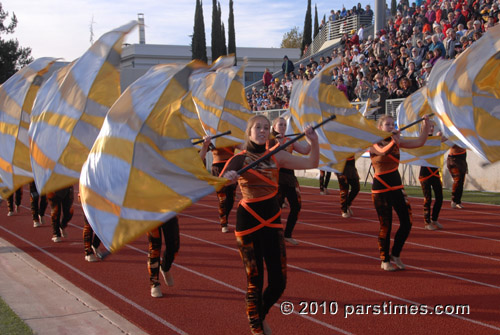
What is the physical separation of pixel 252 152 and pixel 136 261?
3.75 m

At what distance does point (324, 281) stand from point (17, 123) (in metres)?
5.20

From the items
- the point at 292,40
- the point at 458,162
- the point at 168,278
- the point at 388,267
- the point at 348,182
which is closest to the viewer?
the point at 168,278

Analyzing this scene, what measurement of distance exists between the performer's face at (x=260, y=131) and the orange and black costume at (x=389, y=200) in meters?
2.57

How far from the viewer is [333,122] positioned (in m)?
8.40

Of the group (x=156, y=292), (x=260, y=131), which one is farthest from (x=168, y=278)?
(x=260, y=131)

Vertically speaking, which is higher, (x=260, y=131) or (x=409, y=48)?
(x=409, y=48)

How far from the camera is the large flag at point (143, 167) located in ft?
15.1

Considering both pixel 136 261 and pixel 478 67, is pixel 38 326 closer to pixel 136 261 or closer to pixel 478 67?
pixel 136 261

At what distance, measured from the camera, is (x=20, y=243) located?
945 cm

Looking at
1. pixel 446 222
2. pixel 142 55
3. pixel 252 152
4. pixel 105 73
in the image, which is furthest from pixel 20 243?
pixel 142 55

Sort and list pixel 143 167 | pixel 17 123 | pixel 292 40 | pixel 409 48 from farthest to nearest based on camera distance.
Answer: pixel 292 40 → pixel 409 48 → pixel 17 123 → pixel 143 167

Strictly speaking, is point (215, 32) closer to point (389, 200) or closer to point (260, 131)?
point (389, 200)

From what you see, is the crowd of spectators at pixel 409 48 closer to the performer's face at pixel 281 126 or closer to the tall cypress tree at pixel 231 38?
the performer's face at pixel 281 126

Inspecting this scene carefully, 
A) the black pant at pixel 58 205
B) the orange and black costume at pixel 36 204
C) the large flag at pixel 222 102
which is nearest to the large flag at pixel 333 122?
the large flag at pixel 222 102
